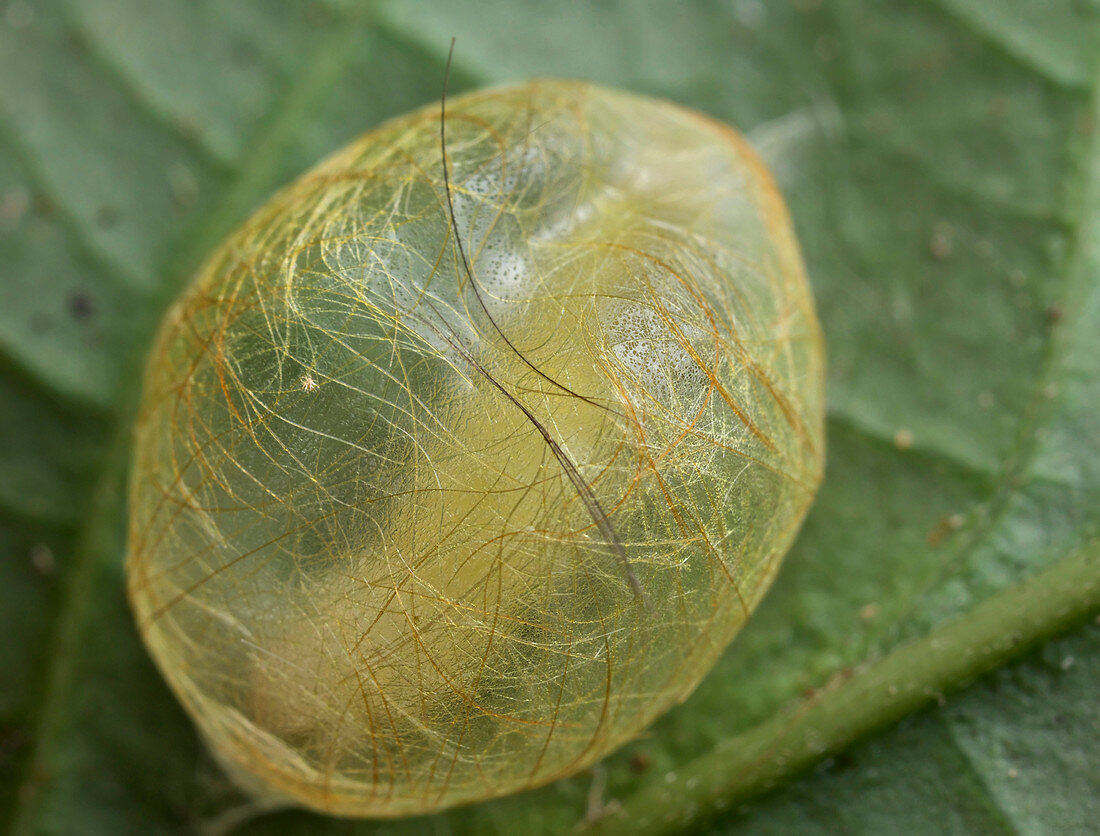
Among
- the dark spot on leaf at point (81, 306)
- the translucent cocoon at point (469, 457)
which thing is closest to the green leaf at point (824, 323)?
the dark spot on leaf at point (81, 306)

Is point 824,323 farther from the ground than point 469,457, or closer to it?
closer to it

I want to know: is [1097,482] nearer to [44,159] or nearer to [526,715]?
[526,715]

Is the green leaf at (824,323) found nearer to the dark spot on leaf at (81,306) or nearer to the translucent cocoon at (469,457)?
the dark spot on leaf at (81,306)

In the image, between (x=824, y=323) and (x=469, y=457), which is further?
(x=824, y=323)

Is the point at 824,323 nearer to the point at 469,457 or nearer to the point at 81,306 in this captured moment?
the point at 469,457

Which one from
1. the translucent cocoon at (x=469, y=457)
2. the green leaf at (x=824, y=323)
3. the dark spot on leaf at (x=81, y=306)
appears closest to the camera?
the translucent cocoon at (x=469, y=457)

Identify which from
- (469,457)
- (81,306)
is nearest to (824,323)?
(469,457)

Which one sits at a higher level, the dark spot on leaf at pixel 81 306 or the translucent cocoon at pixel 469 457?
the dark spot on leaf at pixel 81 306

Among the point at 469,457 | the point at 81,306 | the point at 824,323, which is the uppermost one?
the point at 81,306

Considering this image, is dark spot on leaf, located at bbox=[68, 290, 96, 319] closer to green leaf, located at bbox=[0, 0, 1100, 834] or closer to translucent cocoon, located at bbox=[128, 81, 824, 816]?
green leaf, located at bbox=[0, 0, 1100, 834]
